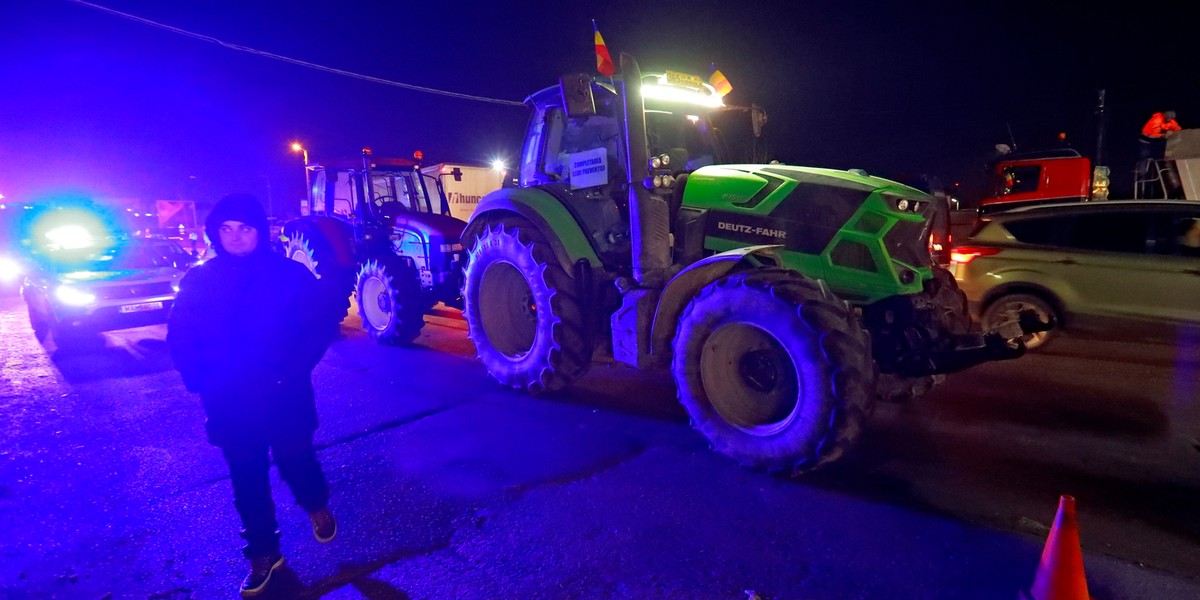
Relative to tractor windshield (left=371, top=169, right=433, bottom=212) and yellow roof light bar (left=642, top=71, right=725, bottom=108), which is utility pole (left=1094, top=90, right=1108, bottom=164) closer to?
yellow roof light bar (left=642, top=71, right=725, bottom=108)

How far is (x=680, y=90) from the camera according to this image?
17.6 ft

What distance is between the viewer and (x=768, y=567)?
311cm

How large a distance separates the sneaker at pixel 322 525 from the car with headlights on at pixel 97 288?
6.40 metres

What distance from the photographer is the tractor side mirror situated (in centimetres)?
454

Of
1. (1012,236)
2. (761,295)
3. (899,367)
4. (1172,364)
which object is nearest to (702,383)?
(761,295)

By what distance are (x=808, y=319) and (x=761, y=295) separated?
0.35m

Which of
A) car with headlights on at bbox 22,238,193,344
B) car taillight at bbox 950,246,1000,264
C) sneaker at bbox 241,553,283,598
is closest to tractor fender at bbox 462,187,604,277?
sneaker at bbox 241,553,283,598

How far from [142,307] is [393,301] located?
3854 millimetres

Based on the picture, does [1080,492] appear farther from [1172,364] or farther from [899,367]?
[1172,364]

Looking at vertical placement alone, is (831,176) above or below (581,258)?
above

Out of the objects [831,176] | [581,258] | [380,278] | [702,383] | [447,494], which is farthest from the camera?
[380,278]

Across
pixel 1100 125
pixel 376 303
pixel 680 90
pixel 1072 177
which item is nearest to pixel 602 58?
pixel 680 90

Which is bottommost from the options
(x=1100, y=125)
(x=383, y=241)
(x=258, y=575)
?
(x=258, y=575)

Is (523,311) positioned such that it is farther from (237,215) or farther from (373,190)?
(373,190)
